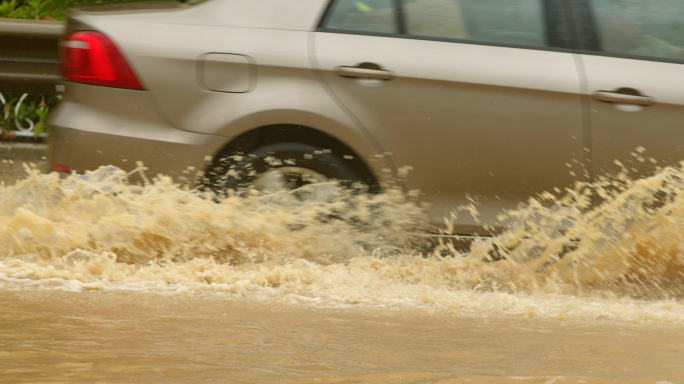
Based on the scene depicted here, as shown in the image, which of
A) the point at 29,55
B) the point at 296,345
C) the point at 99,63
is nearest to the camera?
the point at 296,345

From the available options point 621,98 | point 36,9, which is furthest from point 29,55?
point 621,98

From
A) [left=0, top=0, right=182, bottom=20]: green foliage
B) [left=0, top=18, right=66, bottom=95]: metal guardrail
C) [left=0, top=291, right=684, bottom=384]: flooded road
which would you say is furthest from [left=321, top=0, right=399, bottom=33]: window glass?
[left=0, top=0, right=182, bottom=20]: green foliage

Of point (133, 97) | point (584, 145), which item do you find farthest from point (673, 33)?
point (133, 97)

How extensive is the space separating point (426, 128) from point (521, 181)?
498 millimetres

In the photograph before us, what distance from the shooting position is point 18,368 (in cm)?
251

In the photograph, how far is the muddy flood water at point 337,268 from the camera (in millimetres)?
3258

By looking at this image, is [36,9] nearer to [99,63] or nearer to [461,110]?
[99,63]

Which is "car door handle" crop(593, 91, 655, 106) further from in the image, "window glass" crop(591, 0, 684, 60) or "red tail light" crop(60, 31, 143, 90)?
"red tail light" crop(60, 31, 143, 90)

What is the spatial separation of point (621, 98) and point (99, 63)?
2372 mm

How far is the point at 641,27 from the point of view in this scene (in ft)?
13.8

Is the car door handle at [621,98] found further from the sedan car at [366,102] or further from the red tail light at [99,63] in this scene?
the red tail light at [99,63]

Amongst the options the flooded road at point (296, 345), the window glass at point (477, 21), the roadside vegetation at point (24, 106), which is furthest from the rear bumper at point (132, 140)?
the roadside vegetation at point (24, 106)

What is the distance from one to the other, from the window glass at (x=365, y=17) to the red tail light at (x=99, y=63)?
924 mm

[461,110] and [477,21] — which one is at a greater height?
[477,21]
